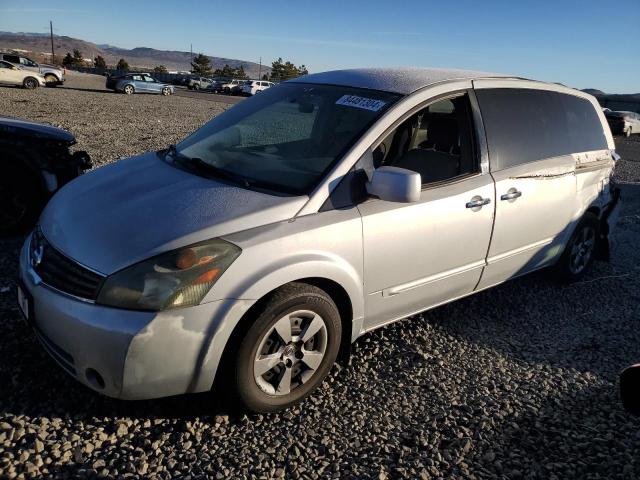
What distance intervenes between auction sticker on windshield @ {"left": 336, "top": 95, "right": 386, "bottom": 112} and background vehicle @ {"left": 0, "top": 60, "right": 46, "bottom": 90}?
90.6 ft

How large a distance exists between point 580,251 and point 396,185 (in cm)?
294

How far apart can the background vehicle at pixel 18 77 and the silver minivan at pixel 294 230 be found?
27.0 meters

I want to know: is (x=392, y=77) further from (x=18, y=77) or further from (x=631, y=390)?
(x=18, y=77)

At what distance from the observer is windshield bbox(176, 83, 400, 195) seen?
2.93m

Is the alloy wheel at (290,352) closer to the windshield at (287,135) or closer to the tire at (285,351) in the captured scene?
the tire at (285,351)

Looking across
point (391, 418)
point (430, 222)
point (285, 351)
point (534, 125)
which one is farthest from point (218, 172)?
point (534, 125)

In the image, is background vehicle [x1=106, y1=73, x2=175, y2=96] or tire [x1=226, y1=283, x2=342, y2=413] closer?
tire [x1=226, y1=283, x2=342, y2=413]

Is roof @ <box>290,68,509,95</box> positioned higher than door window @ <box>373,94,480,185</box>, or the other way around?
roof @ <box>290,68,509,95</box>

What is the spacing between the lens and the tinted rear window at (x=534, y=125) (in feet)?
11.8

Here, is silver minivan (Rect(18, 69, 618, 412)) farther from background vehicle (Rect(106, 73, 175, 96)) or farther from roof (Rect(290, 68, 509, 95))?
background vehicle (Rect(106, 73, 175, 96))

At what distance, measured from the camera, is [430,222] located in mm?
3078

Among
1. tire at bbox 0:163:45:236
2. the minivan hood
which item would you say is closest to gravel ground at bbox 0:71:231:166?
tire at bbox 0:163:45:236

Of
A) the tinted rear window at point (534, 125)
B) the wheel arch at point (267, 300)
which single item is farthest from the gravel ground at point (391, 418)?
the tinted rear window at point (534, 125)

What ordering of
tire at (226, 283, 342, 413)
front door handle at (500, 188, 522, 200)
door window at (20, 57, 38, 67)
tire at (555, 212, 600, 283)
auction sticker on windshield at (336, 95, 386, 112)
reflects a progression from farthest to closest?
1. door window at (20, 57, 38, 67)
2. tire at (555, 212, 600, 283)
3. front door handle at (500, 188, 522, 200)
4. auction sticker on windshield at (336, 95, 386, 112)
5. tire at (226, 283, 342, 413)
